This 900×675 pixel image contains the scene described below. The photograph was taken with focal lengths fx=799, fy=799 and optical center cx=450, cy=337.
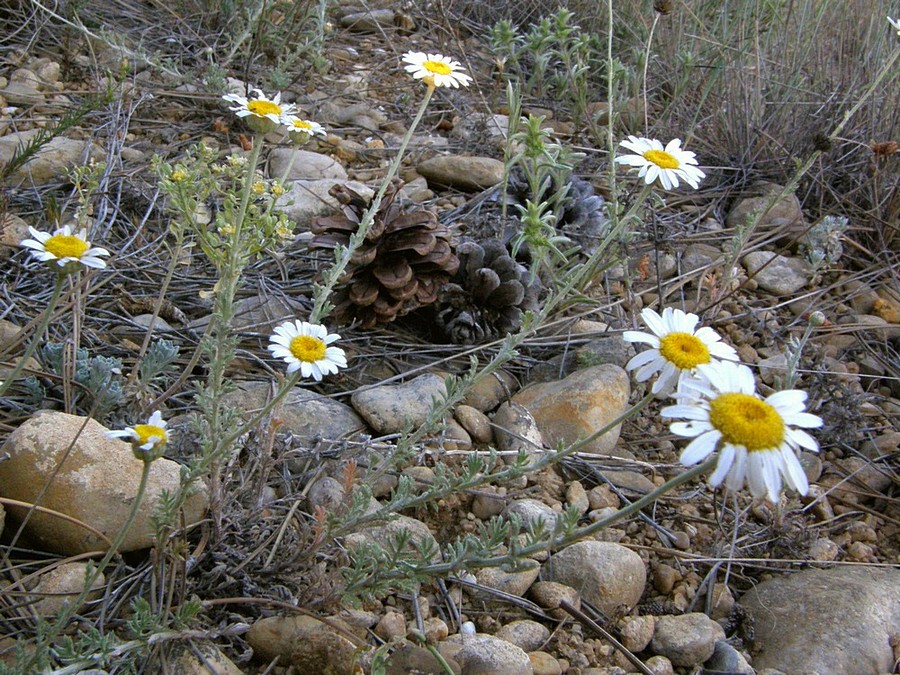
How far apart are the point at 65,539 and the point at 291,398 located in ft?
2.70

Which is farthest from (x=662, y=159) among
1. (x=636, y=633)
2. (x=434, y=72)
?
(x=636, y=633)

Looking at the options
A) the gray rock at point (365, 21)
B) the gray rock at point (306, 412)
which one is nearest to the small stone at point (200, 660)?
the gray rock at point (306, 412)

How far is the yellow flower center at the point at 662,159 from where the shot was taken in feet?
6.91

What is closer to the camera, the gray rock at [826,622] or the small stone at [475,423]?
the gray rock at [826,622]

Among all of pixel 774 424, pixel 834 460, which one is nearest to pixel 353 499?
pixel 774 424

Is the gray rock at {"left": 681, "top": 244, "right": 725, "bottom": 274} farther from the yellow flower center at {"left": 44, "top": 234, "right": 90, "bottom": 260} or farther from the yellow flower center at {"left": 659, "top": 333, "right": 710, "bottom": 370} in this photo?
the yellow flower center at {"left": 44, "top": 234, "right": 90, "bottom": 260}

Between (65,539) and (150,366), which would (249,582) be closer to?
(65,539)

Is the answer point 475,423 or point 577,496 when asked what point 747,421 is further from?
point 475,423

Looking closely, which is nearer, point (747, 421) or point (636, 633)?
point (747, 421)

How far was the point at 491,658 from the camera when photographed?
1.87 meters

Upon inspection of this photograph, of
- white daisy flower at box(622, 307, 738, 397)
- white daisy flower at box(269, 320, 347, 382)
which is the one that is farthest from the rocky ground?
white daisy flower at box(269, 320, 347, 382)

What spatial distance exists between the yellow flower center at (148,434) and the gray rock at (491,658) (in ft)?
2.94

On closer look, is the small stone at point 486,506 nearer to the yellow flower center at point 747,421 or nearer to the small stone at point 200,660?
the small stone at point 200,660

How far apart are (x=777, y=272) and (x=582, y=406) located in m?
1.54
